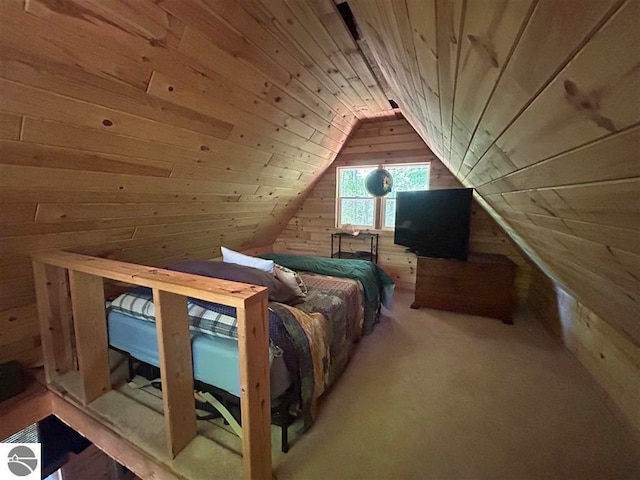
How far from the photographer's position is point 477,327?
3.13 meters

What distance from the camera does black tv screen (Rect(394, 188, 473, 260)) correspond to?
325 centimetres

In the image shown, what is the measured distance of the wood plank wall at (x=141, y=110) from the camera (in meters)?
1.15

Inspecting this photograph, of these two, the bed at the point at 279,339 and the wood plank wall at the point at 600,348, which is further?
the wood plank wall at the point at 600,348

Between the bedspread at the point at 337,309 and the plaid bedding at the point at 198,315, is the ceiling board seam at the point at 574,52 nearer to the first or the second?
the plaid bedding at the point at 198,315

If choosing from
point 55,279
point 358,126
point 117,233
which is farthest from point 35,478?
point 358,126

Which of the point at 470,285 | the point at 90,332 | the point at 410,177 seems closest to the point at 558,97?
the point at 90,332

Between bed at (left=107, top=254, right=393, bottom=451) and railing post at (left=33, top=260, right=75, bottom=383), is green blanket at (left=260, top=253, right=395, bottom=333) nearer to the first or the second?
bed at (left=107, top=254, right=393, bottom=451)

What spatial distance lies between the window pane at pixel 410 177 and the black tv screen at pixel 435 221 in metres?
0.48

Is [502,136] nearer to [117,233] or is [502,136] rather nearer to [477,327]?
[117,233]

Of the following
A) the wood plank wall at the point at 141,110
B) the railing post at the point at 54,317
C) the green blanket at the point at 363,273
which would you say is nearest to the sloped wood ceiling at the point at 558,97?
the wood plank wall at the point at 141,110

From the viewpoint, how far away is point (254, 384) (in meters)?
1.23

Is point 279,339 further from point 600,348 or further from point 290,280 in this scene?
point 600,348

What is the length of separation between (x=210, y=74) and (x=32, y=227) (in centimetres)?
145

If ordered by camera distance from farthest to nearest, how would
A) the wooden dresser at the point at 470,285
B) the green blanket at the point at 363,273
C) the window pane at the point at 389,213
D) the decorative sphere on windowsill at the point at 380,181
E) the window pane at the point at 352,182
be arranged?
the window pane at the point at 352,182 → the window pane at the point at 389,213 → the decorative sphere on windowsill at the point at 380,181 → the wooden dresser at the point at 470,285 → the green blanket at the point at 363,273
